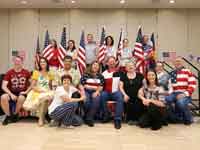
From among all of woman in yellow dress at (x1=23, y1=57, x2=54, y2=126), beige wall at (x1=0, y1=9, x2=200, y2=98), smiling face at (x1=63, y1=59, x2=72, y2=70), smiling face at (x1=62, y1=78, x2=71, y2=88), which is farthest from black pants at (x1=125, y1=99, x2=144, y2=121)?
beige wall at (x1=0, y1=9, x2=200, y2=98)

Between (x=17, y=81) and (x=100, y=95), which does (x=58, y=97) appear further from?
(x=17, y=81)

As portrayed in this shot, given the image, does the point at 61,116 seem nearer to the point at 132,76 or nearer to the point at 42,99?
the point at 42,99

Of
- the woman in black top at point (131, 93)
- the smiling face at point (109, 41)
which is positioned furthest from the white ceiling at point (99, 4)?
the woman in black top at point (131, 93)

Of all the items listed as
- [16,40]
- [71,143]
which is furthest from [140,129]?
[16,40]

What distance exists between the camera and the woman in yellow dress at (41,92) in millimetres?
5711

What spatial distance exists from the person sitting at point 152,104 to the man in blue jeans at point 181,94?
33 cm

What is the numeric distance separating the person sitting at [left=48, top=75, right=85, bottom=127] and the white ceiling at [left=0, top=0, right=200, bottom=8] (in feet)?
12.6

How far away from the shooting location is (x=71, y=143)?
4.44 m

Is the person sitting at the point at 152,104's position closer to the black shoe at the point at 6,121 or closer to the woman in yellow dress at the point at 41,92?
the woman in yellow dress at the point at 41,92

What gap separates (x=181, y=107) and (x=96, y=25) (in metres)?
4.74

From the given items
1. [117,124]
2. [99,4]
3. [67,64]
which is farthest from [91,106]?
[99,4]

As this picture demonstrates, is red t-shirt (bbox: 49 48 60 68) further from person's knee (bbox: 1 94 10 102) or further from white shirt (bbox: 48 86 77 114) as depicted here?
white shirt (bbox: 48 86 77 114)

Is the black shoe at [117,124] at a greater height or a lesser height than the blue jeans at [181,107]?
lesser

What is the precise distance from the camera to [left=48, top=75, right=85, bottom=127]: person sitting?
17.7ft
